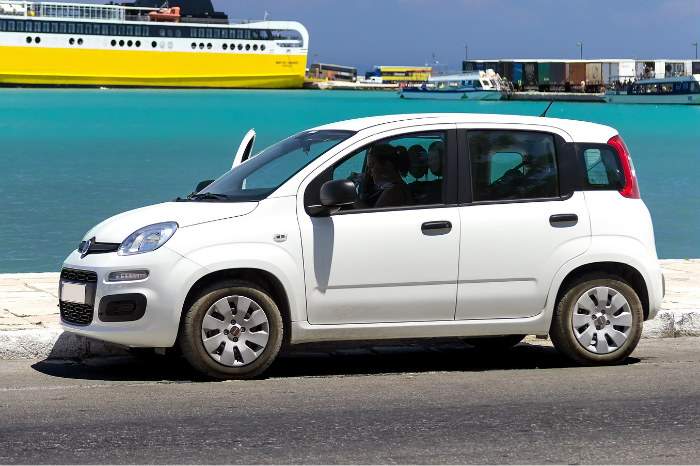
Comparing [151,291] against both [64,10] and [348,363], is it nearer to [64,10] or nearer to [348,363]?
[348,363]

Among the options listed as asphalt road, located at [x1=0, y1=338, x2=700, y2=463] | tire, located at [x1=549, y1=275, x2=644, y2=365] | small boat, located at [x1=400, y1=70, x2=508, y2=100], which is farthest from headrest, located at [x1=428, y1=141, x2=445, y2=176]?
small boat, located at [x1=400, y1=70, x2=508, y2=100]

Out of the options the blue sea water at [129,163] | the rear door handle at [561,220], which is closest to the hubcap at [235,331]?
the rear door handle at [561,220]

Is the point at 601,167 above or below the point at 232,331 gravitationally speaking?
above

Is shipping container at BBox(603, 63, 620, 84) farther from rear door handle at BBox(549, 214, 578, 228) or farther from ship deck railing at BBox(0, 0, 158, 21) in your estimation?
rear door handle at BBox(549, 214, 578, 228)

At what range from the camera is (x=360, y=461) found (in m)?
5.56

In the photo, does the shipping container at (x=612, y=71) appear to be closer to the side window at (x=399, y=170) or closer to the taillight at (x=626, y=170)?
the taillight at (x=626, y=170)

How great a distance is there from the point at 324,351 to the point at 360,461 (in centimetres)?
341

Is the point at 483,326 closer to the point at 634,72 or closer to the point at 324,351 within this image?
the point at 324,351

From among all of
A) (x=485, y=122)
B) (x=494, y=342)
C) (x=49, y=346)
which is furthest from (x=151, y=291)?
(x=494, y=342)

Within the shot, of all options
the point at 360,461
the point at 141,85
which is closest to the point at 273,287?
the point at 360,461

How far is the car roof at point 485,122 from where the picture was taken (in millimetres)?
8184

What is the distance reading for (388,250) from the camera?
7836 millimetres

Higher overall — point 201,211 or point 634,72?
point 634,72

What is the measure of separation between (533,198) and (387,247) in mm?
1056
